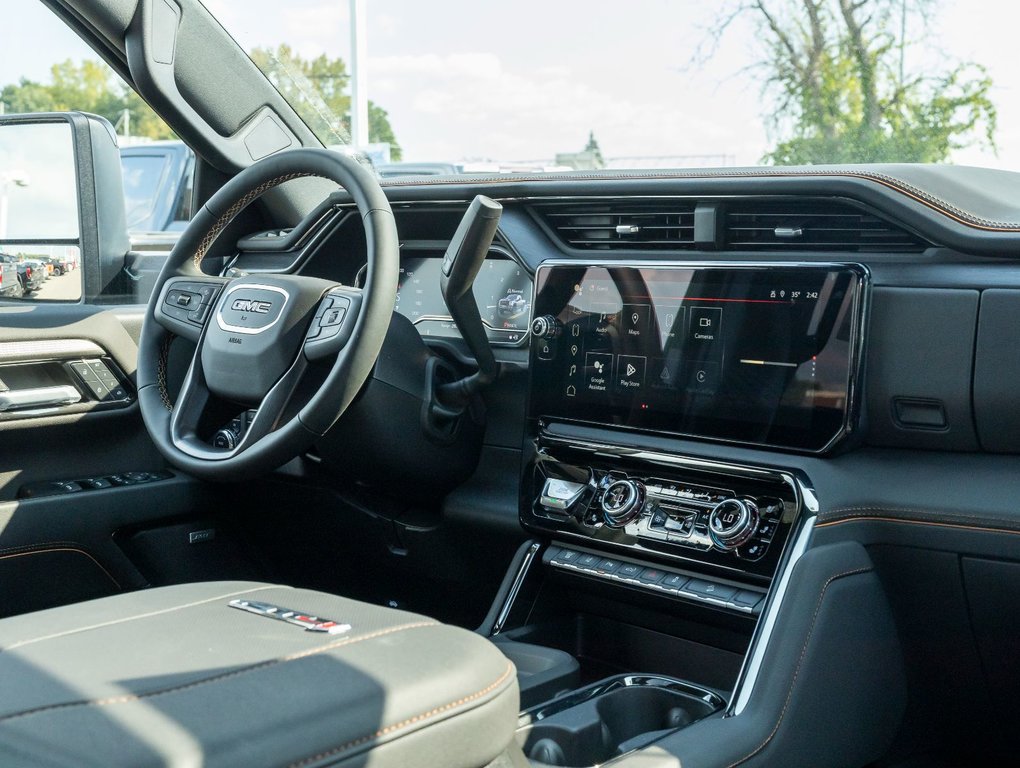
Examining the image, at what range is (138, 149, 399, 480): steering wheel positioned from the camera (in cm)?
169

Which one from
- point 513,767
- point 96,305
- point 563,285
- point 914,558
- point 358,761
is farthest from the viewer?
point 96,305

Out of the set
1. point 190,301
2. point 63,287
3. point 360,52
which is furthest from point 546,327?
point 360,52

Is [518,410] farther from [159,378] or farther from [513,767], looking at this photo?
[513,767]

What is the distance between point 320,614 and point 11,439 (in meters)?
1.22

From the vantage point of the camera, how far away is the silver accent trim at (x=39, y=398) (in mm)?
2232

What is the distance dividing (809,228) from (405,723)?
1132 mm

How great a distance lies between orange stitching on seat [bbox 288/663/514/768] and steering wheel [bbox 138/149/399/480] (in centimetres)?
61

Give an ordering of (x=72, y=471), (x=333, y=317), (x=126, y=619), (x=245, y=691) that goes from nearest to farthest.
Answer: (x=245, y=691)
(x=126, y=619)
(x=333, y=317)
(x=72, y=471)

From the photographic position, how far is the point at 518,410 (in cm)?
221

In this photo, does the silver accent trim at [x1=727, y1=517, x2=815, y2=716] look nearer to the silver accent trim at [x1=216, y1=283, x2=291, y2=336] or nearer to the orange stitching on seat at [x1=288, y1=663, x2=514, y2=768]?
the orange stitching on seat at [x1=288, y1=663, x2=514, y2=768]

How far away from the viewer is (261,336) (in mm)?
1818

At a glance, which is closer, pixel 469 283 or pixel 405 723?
pixel 405 723

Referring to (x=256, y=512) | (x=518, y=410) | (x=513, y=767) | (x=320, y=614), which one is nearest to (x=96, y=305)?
(x=256, y=512)

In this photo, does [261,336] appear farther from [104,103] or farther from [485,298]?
[104,103]
